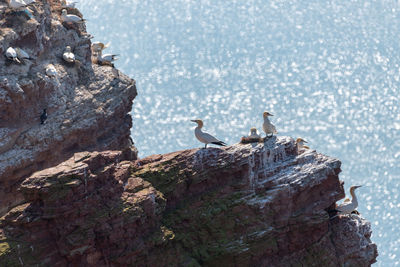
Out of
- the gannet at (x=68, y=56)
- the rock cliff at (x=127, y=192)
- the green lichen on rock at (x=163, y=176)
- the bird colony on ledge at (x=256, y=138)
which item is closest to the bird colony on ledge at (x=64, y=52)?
the gannet at (x=68, y=56)

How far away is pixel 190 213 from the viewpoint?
103 ft

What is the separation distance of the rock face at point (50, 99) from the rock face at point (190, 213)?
5.20 metres

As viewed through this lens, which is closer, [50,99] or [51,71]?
[51,71]

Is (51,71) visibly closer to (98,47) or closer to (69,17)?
(69,17)

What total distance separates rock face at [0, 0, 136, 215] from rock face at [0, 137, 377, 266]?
5.20m

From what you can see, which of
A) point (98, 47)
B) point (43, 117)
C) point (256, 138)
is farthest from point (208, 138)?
point (98, 47)

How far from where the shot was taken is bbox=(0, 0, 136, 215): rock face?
34.4m

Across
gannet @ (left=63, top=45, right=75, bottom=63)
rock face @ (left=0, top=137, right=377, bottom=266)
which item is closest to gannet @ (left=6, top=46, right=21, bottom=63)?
gannet @ (left=63, top=45, right=75, bottom=63)

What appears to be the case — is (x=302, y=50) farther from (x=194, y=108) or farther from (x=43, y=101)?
(x=43, y=101)

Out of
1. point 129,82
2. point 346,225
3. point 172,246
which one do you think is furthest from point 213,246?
point 129,82

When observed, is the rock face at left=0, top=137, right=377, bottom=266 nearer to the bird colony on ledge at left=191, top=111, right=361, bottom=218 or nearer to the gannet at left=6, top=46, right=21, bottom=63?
the bird colony on ledge at left=191, top=111, right=361, bottom=218

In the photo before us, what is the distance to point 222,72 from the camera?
317ft

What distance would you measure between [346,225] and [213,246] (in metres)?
5.84

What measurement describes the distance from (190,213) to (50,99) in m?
8.77
